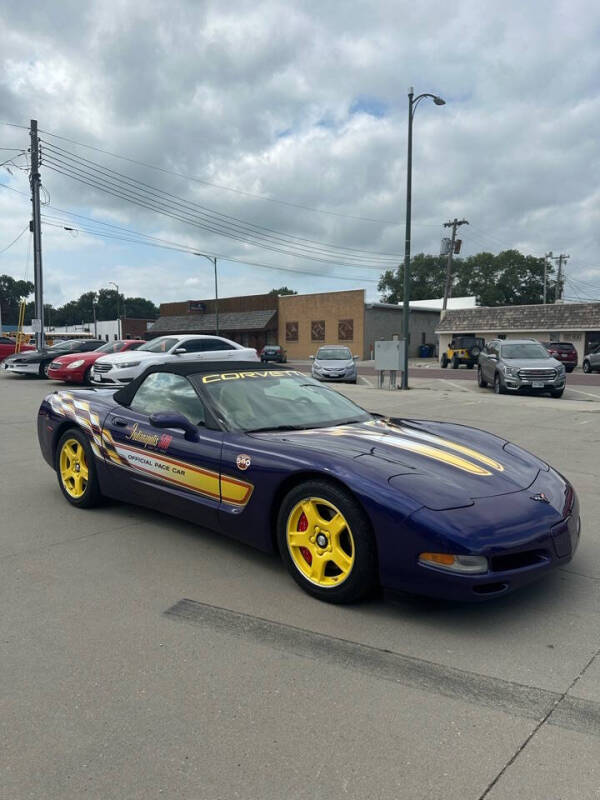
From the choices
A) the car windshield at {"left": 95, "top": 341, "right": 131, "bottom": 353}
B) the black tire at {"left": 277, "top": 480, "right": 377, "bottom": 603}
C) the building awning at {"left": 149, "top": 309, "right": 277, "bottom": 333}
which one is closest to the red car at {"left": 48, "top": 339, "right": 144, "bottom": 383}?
the car windshield at {"left": 95, "top": 341, "right": 131, "bottom": 353}

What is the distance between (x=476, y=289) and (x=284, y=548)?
87.8 metres

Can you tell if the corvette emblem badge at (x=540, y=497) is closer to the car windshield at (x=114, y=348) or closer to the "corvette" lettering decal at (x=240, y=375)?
the "corvette" lettering decal at (x=240, y=375)

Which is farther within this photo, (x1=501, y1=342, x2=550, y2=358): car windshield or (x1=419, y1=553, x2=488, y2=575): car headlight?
(x1=501, y1=342, x2=550, y2=358): car windshield

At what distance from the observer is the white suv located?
1540 centimetres

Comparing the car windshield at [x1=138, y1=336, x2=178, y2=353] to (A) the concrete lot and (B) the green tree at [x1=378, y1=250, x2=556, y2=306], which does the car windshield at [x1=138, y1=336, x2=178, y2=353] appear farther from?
(B) the green tree at [x1=378, y1=250, x2=556, y2=306]

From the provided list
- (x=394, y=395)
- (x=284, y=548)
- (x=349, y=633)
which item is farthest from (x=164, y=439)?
(x=394, y=395)

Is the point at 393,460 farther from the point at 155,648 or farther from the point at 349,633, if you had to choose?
the point at 155,648

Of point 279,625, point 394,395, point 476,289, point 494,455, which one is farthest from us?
point 476,289

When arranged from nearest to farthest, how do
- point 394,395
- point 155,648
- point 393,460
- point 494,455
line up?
point 155,648
point 393,460
point 494,455
point 394,395

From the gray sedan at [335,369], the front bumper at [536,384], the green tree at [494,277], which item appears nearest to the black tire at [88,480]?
the front bumper at [536,384]

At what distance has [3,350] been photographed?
88.8 ft

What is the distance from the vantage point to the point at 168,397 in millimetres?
4652

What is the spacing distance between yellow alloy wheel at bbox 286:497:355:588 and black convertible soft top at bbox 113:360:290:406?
162 centimetres

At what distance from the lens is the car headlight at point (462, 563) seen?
115 inches
